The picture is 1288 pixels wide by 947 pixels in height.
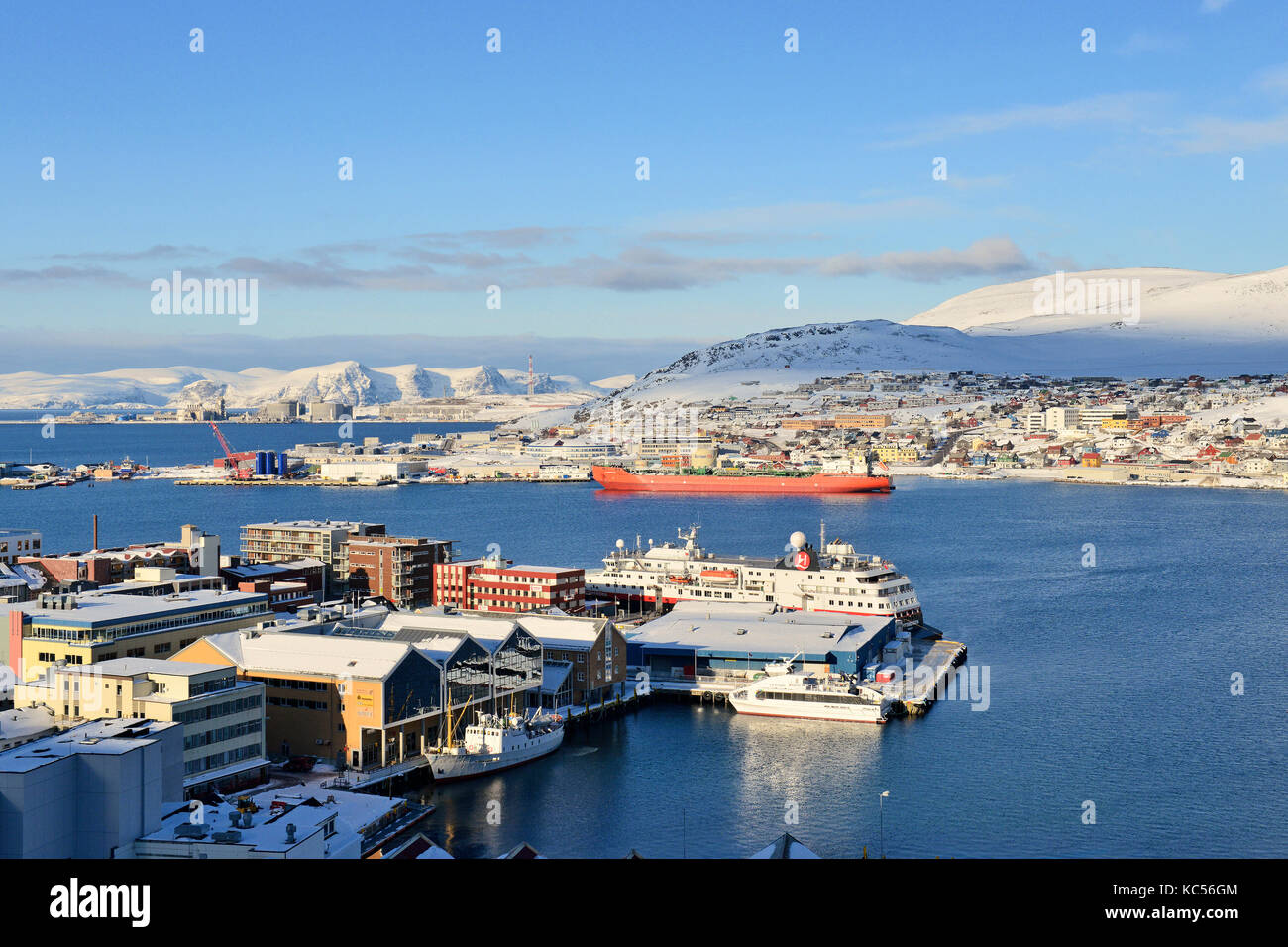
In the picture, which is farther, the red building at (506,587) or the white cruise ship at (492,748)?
the red building at (506,587)

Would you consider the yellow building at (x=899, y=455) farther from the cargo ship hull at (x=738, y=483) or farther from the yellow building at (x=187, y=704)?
the yellow building at (x=187, y=704)

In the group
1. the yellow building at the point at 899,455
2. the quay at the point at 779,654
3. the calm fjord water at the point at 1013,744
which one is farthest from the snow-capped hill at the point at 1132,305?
the quay at the point at 779,654

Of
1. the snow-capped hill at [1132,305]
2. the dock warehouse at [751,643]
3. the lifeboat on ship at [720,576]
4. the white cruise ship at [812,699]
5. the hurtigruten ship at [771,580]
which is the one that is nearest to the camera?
the white cruise ship at [812,699]

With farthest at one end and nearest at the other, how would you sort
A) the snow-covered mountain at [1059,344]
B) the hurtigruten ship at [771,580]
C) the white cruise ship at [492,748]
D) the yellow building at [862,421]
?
the snow-covered mountain at [1059,344] < the yellow building at [862,421] < the hurtigruten ship at [771,580] < the white cruise ship at [492,748]

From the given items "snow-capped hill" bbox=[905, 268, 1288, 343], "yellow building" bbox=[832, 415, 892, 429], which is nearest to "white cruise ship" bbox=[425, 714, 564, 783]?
"yellow building" bbox=[832, 415, 892, 429]

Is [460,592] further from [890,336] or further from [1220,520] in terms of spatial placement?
[890,336]

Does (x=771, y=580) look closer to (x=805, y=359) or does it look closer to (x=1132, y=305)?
(x=805, y=359)
